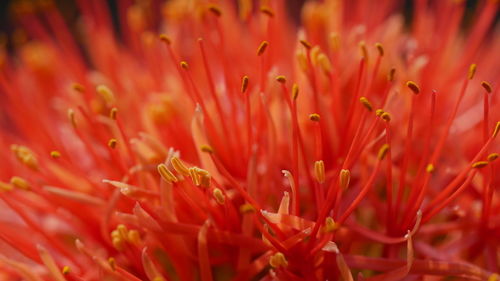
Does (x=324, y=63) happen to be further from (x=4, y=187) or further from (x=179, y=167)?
(x=4, y=187)

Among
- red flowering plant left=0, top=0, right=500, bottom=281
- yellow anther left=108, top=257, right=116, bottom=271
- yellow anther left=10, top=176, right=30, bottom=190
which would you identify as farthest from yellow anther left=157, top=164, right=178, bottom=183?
yellow anther left=10, top=176, right=30, bottom=190

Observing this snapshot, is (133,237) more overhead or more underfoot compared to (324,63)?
more underfoot

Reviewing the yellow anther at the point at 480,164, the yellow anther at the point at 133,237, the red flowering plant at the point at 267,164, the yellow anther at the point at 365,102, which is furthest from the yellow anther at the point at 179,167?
the yellow anther at the point at 480,164

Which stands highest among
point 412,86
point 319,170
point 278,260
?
point 412,86

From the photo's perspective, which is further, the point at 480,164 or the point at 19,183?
the point at 19,183

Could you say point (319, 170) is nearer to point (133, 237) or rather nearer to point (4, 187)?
point (133, 237)

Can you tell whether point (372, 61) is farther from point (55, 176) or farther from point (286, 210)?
point (55, 176)

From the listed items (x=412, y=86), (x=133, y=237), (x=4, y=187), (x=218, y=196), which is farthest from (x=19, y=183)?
(x=412, y=86)

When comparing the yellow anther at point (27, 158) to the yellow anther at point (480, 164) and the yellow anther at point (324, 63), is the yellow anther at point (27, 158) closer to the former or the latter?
the yellow anther at point (324, 63)
